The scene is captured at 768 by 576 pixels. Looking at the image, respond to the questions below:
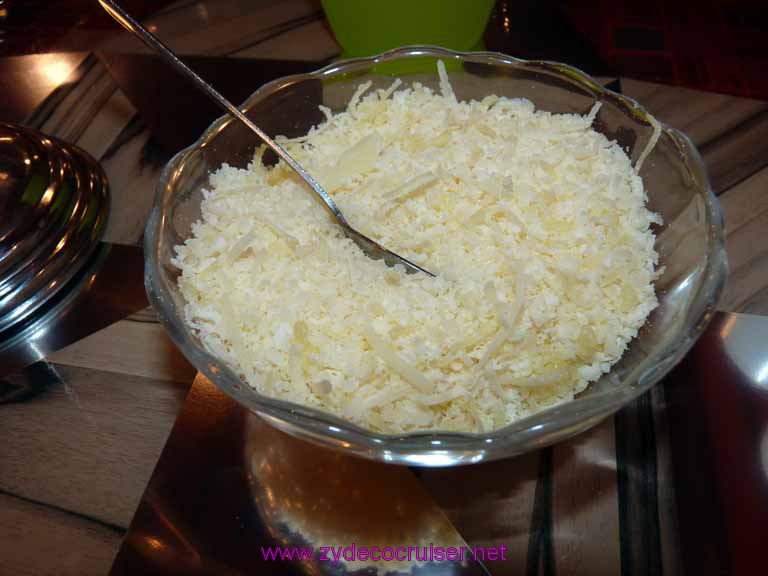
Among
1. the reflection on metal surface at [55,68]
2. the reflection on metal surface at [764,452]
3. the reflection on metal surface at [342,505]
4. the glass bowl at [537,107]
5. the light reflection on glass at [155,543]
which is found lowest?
the reflection on metal surface at [764,452]

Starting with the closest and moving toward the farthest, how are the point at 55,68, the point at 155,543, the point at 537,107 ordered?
the point at 155,543 < the point at 537,107 < the point at 55,68

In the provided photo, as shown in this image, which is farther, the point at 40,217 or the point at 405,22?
the point at 405,22

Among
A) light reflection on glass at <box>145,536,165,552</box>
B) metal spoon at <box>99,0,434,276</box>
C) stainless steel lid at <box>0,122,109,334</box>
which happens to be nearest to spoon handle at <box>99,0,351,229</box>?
metal spoon at <box>99,0,434,276</box>

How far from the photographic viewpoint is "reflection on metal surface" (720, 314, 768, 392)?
0.84 m

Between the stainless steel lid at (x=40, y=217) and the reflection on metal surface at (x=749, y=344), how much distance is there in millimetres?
1061

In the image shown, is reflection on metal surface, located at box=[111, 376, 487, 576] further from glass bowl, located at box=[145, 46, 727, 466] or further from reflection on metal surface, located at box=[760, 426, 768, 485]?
reflection on metal surface, located at box=[760, 426, 768, 485]

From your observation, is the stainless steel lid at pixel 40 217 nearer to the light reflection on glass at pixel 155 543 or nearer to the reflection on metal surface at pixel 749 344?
the light reflection on glass at pixel 155 543

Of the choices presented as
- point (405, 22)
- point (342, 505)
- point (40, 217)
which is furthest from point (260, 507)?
point (405, 22)

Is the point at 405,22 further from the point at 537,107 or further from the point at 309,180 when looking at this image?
the point at 309,180

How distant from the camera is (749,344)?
873mm

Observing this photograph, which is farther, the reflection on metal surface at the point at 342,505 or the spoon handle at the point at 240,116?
the spoon handle at the point at 240,116

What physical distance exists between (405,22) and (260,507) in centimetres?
99

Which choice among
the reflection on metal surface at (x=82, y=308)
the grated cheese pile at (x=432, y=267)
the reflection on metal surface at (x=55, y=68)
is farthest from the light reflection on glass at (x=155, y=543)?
the reflection on metal surface at (x=55, y=68)

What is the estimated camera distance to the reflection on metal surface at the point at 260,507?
0.74 metres
